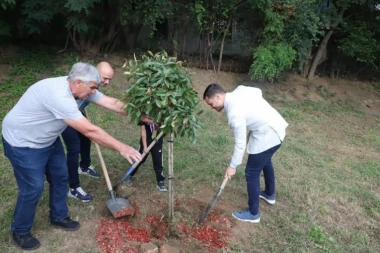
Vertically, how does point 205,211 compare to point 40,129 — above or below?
below

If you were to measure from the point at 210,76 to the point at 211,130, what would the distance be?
263cm

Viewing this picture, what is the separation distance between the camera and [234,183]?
467cm

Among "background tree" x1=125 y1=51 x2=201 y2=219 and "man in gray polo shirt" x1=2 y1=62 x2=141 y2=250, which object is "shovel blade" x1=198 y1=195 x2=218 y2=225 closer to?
"background tree" x1=125 y1=51 x2=201 y2=219

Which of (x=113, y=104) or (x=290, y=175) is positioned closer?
(x=113, y=104)

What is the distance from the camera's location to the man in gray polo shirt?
277 centimetres

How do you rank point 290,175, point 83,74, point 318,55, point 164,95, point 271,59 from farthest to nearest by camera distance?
point 318,55 < point 271,59 < point 290,175 < point 164,95 < point 83,74

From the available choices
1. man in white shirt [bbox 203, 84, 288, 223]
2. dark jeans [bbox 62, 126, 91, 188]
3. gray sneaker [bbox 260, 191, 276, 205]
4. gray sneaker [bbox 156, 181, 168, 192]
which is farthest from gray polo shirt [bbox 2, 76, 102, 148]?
gray sneaker [bbox 260, 191, 276, 205]

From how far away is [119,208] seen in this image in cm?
351

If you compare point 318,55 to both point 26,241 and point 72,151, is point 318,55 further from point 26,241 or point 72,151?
point 26,241

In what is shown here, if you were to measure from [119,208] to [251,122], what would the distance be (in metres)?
1.55

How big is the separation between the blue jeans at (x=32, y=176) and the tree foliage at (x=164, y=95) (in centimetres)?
82

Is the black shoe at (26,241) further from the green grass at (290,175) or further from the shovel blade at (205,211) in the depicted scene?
the shovel blade at (205,211)

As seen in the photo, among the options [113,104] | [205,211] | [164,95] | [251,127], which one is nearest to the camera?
[164,95]

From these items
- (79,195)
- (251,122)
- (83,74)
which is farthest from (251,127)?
(79,195)
